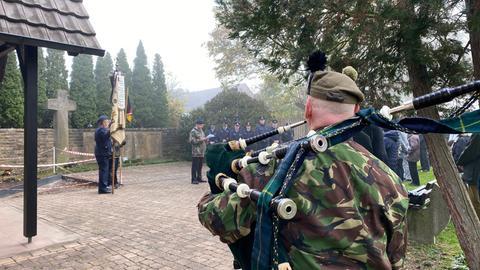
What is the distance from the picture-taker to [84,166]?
1570 centimetres

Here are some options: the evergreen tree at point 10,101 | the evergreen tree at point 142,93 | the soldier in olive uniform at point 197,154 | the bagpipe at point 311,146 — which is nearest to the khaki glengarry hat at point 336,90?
the bagpipe at point 311,146

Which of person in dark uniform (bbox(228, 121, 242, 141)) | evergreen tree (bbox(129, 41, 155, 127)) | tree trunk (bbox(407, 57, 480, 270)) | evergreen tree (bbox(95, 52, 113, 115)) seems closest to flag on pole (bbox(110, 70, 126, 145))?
person in dark uniform (bbox(228, 121, 242, 141))

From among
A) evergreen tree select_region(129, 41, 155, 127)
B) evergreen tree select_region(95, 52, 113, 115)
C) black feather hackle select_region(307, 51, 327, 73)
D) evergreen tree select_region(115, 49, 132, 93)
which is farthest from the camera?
evergreen tree select_region(115, 49, 132, 93)

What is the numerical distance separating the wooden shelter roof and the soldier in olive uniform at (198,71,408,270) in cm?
418

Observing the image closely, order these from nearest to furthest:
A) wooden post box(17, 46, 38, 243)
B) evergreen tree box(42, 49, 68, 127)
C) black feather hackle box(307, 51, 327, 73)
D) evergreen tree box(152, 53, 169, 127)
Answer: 1. black feather hackle box(307, 51, 327, 73)
2. wooden post box(17, 46, 38, 243)
3. evergreen tree box(42, 49, 68, 127)
4. evergreen tree box(152, 53, 169, 127)

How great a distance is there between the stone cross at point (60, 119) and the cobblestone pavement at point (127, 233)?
5.63 meters

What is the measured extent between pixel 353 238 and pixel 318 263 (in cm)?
17

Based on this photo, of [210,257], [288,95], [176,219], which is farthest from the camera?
[288,95]

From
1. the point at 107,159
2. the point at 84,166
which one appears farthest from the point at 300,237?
the point at 84,166

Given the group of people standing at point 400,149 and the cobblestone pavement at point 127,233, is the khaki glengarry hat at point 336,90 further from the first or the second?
the cobblestone pavement at point 127,233

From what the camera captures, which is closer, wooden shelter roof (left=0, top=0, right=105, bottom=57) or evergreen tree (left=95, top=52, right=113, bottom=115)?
wooden shelter roof (left=0, top=0, right=105, bottom=57)

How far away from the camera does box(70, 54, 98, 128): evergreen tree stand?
1892 centimetres

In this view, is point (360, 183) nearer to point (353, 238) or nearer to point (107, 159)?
point (353, 238)

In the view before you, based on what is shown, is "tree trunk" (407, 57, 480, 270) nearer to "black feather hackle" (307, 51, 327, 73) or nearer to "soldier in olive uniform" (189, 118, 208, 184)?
"black feather hackle" (307, 51, 327, 73)
